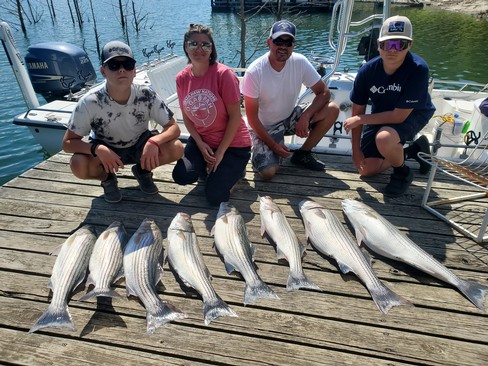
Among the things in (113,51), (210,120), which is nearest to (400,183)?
(210,120)

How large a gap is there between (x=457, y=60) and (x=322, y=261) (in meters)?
23.8

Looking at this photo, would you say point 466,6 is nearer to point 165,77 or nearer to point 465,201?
point 165,77

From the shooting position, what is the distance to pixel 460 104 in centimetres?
730

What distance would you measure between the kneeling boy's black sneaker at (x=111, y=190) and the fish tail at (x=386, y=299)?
2.79 m

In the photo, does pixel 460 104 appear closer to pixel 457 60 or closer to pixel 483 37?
pixel 457 60

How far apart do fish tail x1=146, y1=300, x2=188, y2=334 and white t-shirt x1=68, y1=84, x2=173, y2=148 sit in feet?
6.64

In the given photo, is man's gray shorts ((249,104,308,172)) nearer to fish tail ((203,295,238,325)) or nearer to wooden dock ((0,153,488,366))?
Result: wooden dock ((0,153,488,366))

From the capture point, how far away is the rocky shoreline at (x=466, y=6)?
3480 centimetres

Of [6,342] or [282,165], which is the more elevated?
[6,342]

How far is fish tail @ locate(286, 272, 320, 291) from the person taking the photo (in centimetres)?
272

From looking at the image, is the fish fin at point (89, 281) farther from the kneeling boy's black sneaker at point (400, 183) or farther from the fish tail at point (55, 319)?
the kneeling boy's black sneaker at point (400, 183)

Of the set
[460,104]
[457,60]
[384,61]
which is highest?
[384,61]

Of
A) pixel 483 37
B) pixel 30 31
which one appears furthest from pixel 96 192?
pixel 483 37

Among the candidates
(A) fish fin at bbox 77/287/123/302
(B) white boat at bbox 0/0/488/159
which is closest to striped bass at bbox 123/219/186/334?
(A) fish fin at bbox 77/287/123/302
